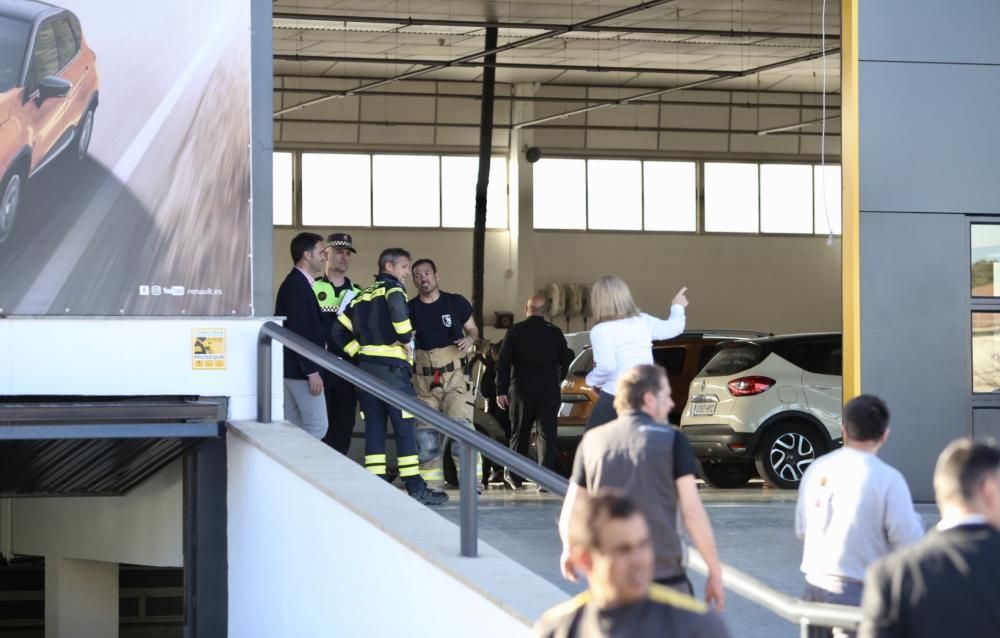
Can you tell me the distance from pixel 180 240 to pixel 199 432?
121 cm

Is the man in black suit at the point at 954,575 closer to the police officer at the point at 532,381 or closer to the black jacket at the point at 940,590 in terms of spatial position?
the black jacket at the point at 940,590

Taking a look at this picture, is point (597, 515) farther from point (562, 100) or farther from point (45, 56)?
point (562, 100)

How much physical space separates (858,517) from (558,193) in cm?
2757

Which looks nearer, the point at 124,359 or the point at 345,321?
the point at 124,359

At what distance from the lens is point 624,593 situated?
3.08 m

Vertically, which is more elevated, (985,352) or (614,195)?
(614,195)

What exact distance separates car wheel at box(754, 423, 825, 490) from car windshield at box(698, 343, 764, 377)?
0.67 meters

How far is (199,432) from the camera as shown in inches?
344

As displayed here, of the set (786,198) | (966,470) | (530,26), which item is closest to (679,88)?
(786,198)

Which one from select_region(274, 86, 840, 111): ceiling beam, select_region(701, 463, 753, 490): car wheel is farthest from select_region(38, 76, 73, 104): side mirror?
select_region(274, 86, 840, 111): ceiling beam

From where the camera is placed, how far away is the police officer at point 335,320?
1006cm

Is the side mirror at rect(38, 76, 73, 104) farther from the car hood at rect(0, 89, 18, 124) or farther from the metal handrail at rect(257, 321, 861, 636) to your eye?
the metal handrail at rect(257, 321, 861, 636)

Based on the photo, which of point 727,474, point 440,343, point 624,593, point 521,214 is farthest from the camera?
point 521,214

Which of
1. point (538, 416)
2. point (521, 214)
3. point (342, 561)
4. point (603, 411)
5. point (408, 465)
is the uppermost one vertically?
point (521, 214)
